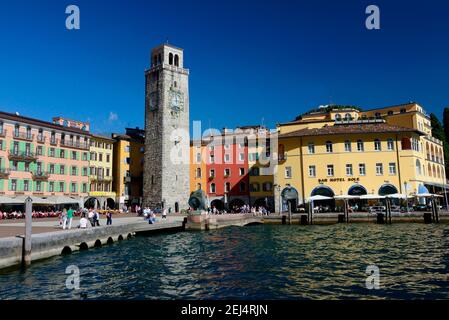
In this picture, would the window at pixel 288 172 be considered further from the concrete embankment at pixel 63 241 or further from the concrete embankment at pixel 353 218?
the concrete embankment at pixel 63 241

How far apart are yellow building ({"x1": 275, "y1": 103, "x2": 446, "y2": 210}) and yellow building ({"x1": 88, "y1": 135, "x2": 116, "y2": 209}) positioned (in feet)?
98.3

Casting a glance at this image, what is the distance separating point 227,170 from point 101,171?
21455 mm

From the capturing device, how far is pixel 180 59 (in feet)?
225

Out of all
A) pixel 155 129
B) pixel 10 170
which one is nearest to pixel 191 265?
pixel 10 170

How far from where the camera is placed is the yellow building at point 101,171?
208ft

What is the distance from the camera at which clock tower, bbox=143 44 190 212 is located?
62.8 m

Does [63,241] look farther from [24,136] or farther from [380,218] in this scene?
[24,136]

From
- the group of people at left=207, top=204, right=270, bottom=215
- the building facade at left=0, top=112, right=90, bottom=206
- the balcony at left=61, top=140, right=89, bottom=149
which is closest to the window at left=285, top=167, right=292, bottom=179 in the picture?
the group of people at left=207, top=204, right=270, bottom=215

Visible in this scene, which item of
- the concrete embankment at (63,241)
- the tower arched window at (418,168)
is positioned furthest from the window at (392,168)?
the concrete embankment at (63,241)

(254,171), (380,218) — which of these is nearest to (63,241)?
(380,218)

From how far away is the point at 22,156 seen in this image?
1980 inches

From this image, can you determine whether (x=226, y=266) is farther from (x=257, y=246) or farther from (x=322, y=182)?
(x=322, y=182)

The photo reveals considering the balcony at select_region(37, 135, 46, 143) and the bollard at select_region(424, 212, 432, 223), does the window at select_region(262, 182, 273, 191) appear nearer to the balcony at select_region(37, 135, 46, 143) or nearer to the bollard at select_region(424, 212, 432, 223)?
the bollard at select_region(424, 212, 432, 223)
